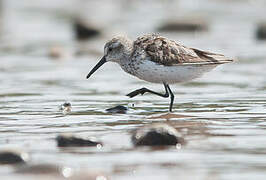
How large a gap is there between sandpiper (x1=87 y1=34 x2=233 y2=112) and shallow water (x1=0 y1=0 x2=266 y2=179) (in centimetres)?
45

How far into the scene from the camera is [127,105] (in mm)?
10047

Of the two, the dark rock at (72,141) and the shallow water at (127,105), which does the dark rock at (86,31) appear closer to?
the shallow water at (127,105)

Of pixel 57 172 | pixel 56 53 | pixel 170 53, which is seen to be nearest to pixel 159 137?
pixel 57 172

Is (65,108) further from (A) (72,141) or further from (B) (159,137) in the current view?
(B) (159,137)

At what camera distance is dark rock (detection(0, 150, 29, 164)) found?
6398mm

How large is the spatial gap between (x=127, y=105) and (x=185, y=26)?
774 centimetres

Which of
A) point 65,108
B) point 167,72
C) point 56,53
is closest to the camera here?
point 167,72

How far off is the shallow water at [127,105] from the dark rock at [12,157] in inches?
4.8

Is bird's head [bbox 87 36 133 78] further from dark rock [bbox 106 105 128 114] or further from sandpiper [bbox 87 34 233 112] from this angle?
dark rock [bbox 106 105 128 114]

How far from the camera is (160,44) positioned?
9727 millimetres

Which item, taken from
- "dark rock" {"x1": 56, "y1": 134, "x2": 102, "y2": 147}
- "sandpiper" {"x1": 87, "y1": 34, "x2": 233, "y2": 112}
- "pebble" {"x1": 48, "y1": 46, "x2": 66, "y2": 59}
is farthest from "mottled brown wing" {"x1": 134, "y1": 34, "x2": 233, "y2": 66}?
"pebble" {"x1": 48, "y1": 46, "x2": 66, "y2": 59}

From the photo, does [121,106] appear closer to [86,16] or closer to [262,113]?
[262,113]

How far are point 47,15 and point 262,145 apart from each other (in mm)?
14528

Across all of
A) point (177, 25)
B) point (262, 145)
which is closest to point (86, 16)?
point (177, 25)
